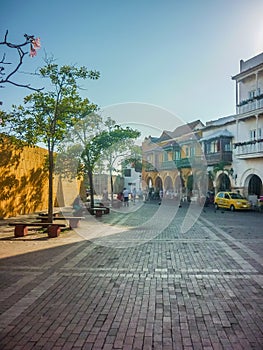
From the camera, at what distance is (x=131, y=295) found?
5320mm

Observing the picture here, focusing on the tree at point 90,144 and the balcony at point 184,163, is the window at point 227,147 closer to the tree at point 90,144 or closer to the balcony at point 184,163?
the balcony at point 184,163

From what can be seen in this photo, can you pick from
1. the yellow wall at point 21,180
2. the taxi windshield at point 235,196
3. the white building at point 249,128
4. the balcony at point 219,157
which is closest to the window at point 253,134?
the white building at point 249,128

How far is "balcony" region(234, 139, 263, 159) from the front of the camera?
922 inches

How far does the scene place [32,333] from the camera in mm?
3947

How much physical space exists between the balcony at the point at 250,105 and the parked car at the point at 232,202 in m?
6.13

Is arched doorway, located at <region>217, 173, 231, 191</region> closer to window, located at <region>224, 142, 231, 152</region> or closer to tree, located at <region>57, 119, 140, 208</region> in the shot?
window, located at <region>224, 142, 231, 152</region>

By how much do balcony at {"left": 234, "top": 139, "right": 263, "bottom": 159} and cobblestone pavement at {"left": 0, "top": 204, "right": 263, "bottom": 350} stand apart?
48.9 ft

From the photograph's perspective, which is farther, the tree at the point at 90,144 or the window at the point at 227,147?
the window at the point at 227,147

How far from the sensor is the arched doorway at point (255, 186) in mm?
26067

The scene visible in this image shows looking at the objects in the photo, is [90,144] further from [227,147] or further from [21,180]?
[227,147]

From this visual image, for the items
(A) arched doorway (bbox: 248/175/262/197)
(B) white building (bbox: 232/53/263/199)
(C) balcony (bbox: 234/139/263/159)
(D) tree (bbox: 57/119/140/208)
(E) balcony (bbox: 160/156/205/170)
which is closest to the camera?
(D) tree (bbox: 57/119/140/208)

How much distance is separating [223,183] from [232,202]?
6.26 meters

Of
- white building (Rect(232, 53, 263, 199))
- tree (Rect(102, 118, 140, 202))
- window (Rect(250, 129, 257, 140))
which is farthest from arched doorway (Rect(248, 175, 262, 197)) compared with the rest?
tree (Rect(102, 118, 140, 202))

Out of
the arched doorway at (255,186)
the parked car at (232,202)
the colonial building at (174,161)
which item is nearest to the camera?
the parked car at (232,202)
